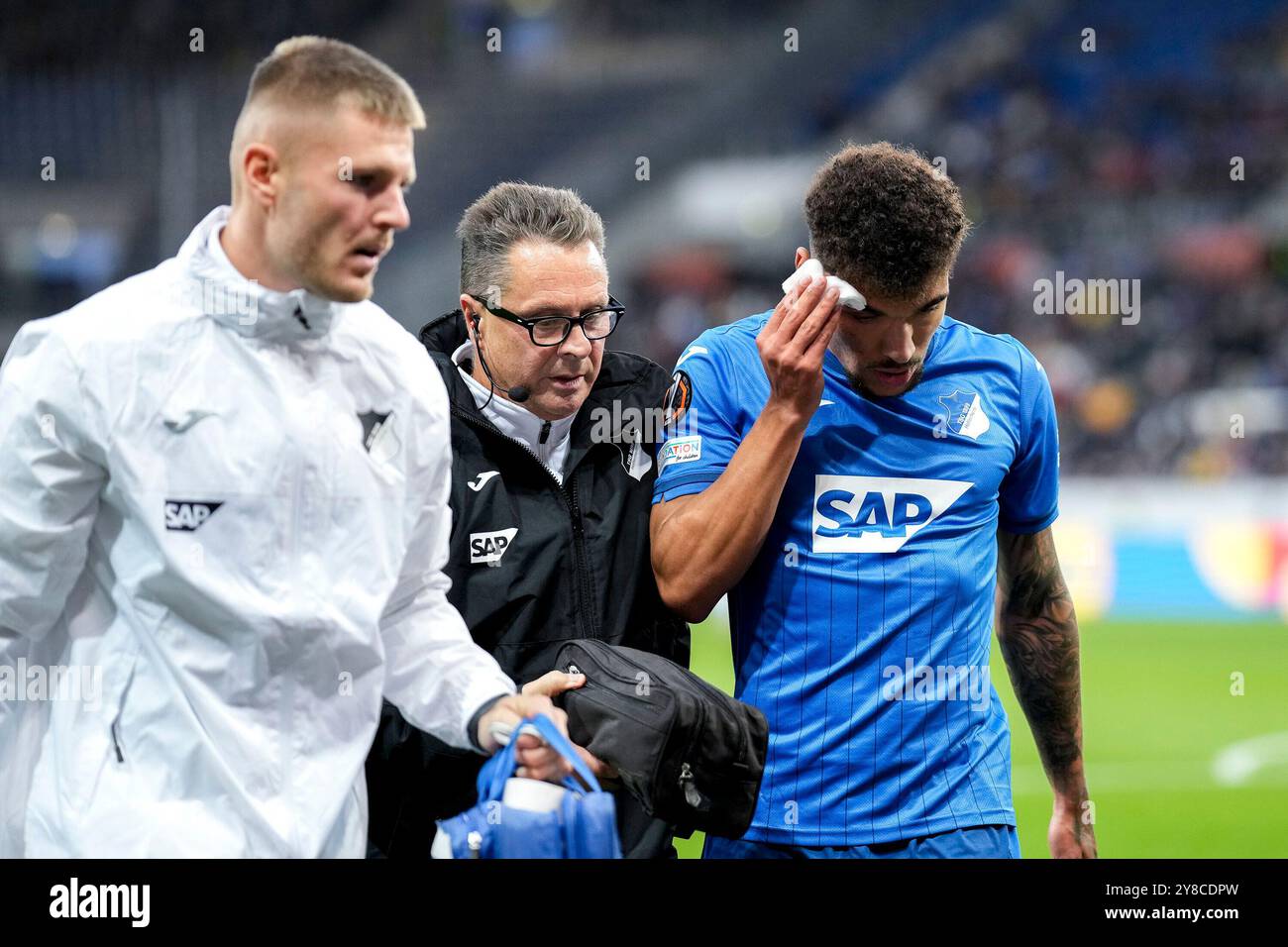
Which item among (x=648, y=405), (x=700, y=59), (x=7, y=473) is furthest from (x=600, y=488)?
(x=700, y=59)

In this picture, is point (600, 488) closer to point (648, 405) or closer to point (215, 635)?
point (648, 405)

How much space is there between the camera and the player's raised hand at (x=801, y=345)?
294 centimetres

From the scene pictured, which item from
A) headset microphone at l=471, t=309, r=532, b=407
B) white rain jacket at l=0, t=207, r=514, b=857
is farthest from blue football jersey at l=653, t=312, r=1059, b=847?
white rain jacket at l=0, t=207, r=514, b=857

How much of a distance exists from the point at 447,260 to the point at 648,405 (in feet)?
57.1

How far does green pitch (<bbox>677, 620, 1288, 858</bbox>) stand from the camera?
7582mm

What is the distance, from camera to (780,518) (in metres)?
3.16

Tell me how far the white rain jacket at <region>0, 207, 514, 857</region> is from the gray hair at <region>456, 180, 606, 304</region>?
3.17 feet

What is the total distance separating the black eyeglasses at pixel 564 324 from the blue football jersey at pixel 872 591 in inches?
10.0

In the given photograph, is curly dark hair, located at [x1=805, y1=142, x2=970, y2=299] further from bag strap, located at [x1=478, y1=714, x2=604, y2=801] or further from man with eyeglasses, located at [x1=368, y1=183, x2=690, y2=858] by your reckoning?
bag strap, located at [x1=478, y1=714, x2=604, y2=801]

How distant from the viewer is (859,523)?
3141 millimetres

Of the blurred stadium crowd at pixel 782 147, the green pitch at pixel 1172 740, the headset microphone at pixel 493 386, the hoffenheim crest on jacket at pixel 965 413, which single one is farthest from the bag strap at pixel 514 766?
the blurred stadium crowd at pixel 782 147

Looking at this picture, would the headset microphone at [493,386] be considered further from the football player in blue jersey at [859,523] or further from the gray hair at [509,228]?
the football player in blue jersey at [859,523]

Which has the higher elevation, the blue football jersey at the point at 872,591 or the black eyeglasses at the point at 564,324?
the black eyeglasses at the point at 564,324
